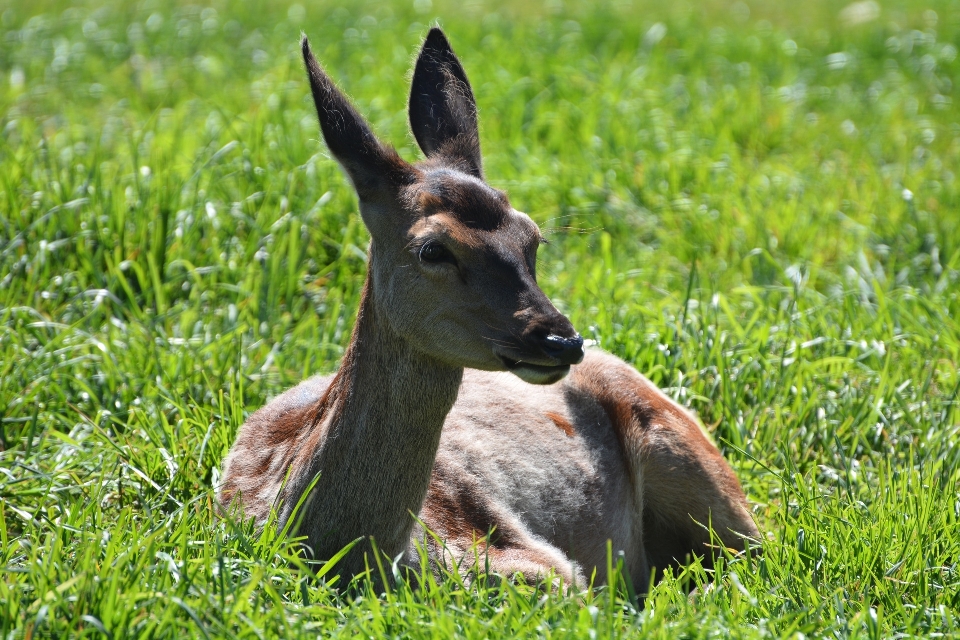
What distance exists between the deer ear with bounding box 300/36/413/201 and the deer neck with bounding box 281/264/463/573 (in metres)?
0.42

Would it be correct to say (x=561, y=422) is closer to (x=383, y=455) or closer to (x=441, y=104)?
(x=383, y=455)

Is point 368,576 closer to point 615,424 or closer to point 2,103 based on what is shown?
point 615,424

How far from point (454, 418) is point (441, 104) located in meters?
1.13

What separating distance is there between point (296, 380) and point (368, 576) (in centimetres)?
174

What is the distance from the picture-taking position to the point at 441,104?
161 inches

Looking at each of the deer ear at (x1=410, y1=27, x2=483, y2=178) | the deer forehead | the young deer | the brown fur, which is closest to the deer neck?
the young deer

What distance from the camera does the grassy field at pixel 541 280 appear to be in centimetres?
313

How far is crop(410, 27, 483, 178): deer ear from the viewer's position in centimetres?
395

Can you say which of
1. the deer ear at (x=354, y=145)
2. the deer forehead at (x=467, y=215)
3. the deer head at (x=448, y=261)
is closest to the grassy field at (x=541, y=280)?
the deer head at (x=448, y=261)

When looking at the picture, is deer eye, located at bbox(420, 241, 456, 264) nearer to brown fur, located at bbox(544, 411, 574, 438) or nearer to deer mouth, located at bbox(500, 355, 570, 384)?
deer mouth, located at bbox(500, 355, 570, 384)

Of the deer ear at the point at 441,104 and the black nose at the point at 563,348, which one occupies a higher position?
the deer ear at the point at 441,104

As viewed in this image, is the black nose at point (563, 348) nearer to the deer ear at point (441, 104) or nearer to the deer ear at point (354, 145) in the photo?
the deer ear at point (354, 145)

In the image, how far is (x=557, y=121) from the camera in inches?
305

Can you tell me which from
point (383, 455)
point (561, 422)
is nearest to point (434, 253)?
point (383, 455)
